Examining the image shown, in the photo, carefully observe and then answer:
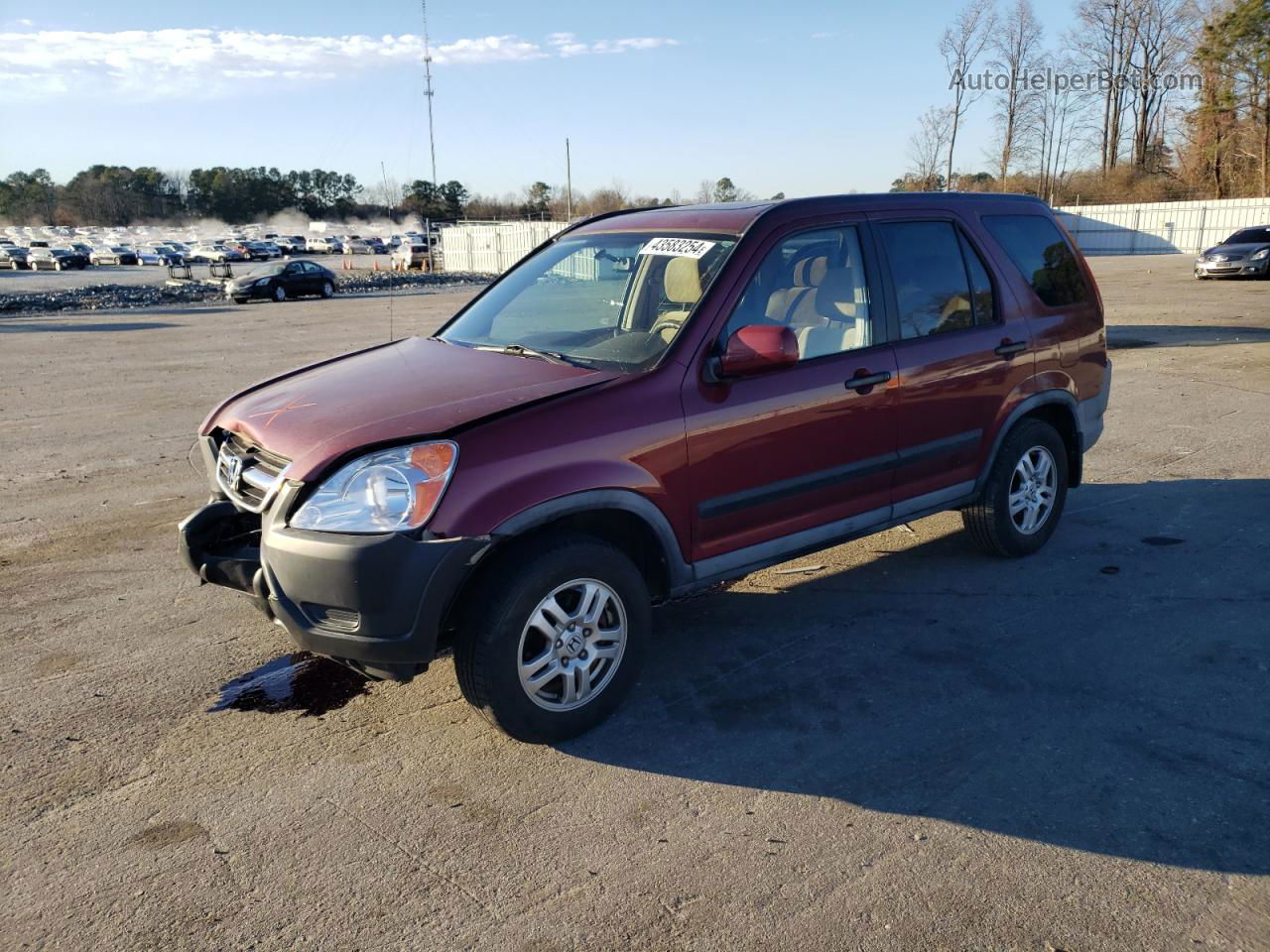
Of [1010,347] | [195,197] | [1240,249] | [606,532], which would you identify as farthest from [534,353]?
[195,197]

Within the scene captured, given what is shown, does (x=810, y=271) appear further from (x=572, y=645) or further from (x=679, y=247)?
(x=572, y=645)

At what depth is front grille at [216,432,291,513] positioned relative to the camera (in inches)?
147

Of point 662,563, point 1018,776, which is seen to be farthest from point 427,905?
point 1018,776

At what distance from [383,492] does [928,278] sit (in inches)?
120

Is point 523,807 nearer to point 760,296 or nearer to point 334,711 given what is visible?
point 334,711

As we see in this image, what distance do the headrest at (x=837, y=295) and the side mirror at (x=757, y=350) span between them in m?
0.64

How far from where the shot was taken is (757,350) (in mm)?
3992

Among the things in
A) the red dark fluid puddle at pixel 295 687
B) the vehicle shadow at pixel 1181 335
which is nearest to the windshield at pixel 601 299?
the red dark fluid puddle at pixel 295 687

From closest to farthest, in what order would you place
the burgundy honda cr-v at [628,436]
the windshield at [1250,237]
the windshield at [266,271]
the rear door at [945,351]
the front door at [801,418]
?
the burgundy honda cr-v at [628,436], the front door at [801,418], the rear door at [945,351], the windshield at [1250,237], the windshield at [266,271]

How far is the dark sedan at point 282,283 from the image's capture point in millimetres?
31922

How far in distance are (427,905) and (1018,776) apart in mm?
2071

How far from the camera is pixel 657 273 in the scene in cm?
457

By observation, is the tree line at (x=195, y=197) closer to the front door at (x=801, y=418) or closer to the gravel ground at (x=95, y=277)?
the gravel ground at (x=95, y=277)

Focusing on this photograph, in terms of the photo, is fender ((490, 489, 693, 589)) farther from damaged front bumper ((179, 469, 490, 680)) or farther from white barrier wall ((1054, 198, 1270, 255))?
white barrier wall ((1054, 198, 1270, 255))
